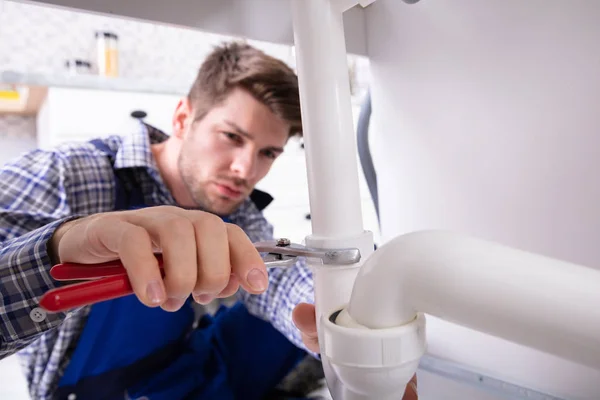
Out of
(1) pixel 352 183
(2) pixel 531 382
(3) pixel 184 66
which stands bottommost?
(2) pixel 531 382

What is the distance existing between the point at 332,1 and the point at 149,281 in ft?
0.43

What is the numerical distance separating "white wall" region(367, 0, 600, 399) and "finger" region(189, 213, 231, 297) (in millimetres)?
178

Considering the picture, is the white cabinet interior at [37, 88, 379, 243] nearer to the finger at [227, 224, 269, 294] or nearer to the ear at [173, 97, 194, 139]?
the ear at [173, 97, 194, 139]

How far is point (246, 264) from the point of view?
0.53ft

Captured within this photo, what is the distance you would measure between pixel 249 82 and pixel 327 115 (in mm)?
501

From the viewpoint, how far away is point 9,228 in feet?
1.55

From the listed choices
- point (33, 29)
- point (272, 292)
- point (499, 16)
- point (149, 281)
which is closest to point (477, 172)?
point (499, 16)

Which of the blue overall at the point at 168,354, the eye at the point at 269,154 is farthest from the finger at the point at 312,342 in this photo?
the eye at the point at 269,154

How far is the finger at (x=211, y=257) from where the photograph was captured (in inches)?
6.1

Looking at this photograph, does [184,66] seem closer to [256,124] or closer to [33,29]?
[33,29]

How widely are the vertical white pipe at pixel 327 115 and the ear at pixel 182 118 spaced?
59cm

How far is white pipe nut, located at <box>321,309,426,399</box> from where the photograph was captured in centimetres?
14

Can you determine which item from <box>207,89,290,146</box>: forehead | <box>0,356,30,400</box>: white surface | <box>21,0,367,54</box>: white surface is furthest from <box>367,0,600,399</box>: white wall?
<box>0,356,30,400</box>: white surface

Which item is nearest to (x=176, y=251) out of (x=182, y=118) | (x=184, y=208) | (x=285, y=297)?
(x=184, y=208)
